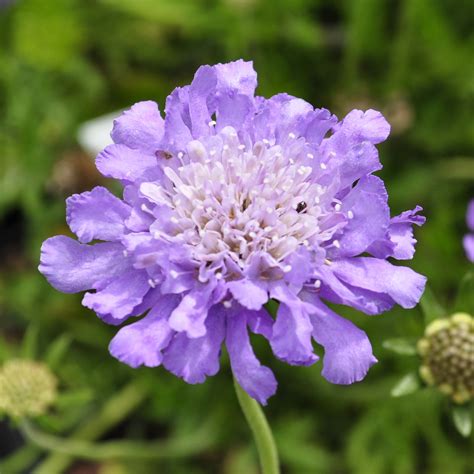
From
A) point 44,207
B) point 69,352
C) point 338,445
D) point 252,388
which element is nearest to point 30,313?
point 69,352

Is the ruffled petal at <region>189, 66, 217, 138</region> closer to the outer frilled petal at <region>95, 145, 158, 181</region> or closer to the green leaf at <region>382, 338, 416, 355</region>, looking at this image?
the outer frilled petal at <region>95, 145, 158, 181</region>

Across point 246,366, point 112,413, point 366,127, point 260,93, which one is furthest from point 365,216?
point 260,93

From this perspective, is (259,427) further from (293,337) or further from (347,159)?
(347,159)

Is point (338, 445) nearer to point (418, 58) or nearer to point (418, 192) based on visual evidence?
point (418, 192)

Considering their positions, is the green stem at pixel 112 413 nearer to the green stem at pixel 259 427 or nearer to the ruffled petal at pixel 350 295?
the green stem at pixel 259 427

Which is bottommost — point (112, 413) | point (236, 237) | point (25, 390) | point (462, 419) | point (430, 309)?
point (112, 413)
